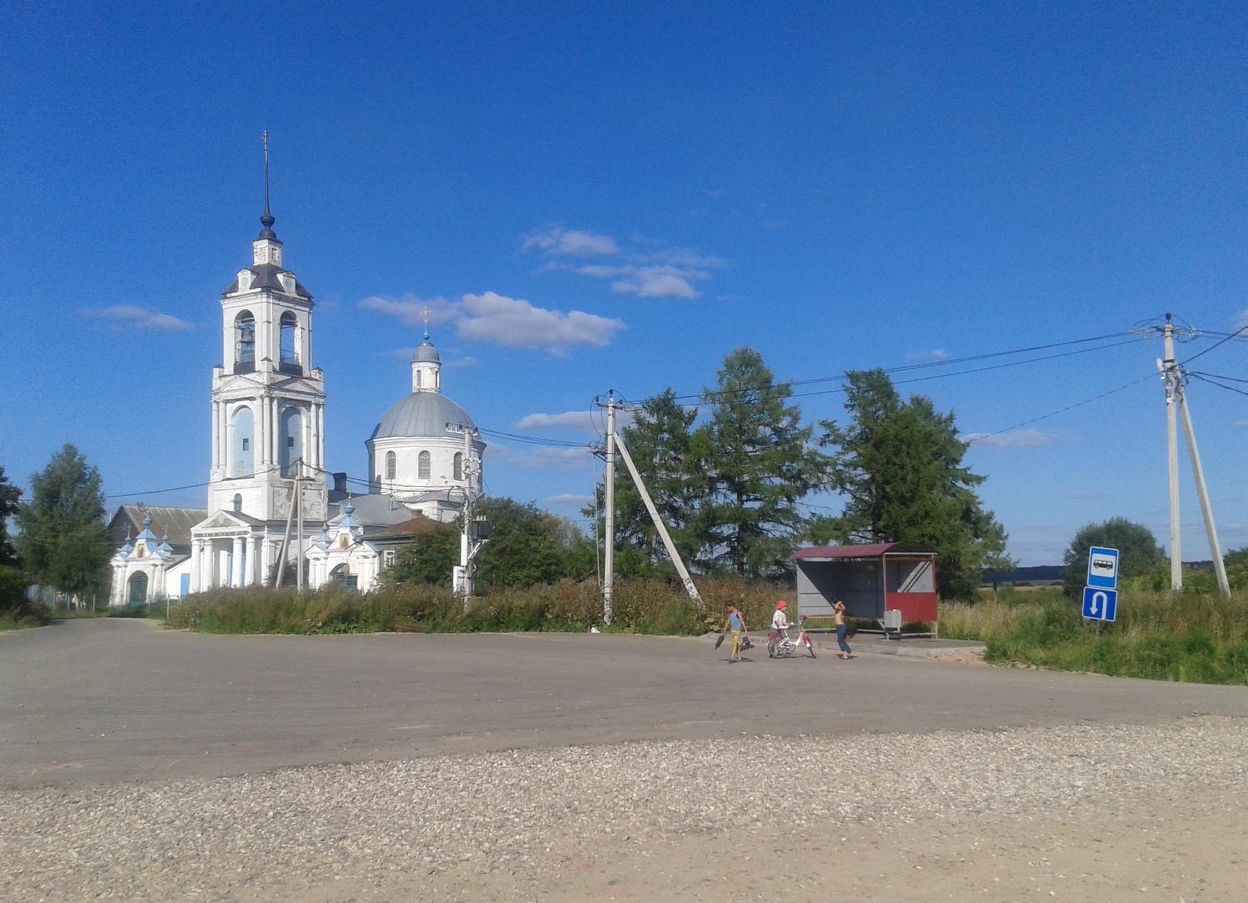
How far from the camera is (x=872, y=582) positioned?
103 feet

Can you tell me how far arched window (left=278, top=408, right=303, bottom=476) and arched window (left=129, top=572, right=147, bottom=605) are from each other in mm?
15505

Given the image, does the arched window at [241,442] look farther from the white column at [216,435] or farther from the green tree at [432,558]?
the green tree at [432,558]

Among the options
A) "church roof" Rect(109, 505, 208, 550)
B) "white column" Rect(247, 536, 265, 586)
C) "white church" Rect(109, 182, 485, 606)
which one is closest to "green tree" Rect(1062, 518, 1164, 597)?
"white church" Rect(109, 182, 485, 606)

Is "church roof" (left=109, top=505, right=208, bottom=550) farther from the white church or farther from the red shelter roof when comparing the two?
the red shelter roof

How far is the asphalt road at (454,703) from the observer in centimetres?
1155

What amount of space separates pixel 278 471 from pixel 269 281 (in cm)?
1336

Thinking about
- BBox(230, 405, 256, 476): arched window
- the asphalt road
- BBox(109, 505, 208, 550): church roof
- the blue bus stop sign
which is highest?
BBox(230, 405, 256, 476): arched window

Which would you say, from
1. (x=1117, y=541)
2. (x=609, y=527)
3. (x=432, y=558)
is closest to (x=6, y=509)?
(x=432, y=558)

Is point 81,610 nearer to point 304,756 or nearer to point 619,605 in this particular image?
point 619,605

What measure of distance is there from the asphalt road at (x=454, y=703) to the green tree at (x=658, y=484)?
94.2 feet

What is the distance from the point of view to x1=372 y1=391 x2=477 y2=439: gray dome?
8338 centimetres

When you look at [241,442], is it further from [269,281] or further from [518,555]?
[518,555]

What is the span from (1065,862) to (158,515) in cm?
10012

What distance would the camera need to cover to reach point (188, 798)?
901cm
